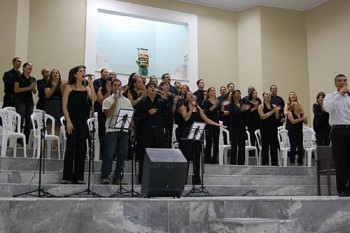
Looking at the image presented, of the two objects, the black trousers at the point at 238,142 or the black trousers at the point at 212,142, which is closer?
the black trousers at the point at 212,142

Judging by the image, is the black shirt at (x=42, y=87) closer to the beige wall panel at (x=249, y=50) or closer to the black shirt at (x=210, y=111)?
the black shirt at (x=210, y=111)

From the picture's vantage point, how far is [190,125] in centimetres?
735

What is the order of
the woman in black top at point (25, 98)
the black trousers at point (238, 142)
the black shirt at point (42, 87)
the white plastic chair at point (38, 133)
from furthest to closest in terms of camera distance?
1. the black trousers at point (238, 142)
2. the black shirt at point (42, 87)
3. the woman in black top at point (25, 98)
4. the white plastic chair at point (38, 133)

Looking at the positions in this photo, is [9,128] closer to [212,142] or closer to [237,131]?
[212,142]

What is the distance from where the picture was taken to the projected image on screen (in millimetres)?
13000

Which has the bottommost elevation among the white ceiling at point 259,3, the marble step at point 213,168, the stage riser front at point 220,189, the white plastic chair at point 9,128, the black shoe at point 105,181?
the stage riser front at point 220,189

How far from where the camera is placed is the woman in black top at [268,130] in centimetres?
828

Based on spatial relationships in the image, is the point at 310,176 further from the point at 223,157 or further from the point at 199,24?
the point at 199,24

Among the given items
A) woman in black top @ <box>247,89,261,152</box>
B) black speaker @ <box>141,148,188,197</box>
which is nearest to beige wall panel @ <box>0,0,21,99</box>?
woman in black top @ <box>247,89,261,152</box>

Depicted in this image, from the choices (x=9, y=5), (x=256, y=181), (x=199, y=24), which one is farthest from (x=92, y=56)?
(x=256, y=181)

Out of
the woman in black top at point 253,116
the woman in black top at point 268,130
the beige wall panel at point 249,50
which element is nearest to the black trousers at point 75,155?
the woman in black top at point 268,130

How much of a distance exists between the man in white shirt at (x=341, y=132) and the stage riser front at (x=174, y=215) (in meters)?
0.55

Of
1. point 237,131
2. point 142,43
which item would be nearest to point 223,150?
point 237,131

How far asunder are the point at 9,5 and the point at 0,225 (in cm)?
691
